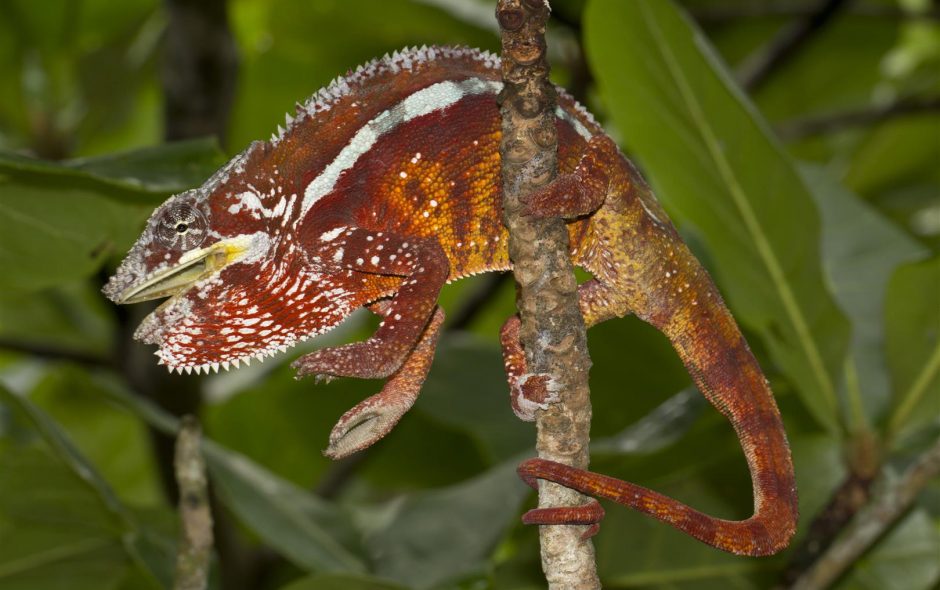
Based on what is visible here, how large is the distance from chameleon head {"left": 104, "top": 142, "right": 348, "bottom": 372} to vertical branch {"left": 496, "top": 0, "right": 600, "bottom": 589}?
325 mm

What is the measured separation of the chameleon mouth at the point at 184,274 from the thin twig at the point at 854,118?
9.36 feet

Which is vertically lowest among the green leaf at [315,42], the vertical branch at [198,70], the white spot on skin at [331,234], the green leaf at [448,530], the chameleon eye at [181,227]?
the green leaf at [448,530]

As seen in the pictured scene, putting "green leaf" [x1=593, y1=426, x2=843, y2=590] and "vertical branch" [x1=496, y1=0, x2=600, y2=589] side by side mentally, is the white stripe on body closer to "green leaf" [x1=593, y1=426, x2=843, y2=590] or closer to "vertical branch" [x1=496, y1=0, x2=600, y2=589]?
"vertical branch" [x1=496, y1=0, x2=600, y2=589]

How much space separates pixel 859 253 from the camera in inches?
132

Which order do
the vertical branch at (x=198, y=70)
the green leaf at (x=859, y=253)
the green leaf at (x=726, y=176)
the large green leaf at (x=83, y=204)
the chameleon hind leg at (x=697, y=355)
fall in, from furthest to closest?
the vertical branch at (x=198, y=70)
the green leaf at (x=859, y=253)
the green leaf at (x=726, y=176)
the large green leaf at (x=83, y=204)
the chameleon hind leg at (x=697, y=355)

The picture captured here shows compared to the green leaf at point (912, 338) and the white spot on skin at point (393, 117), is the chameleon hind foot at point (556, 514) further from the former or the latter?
the green leaf at point (912, 338)

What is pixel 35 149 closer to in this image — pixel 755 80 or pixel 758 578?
pixel 755 80

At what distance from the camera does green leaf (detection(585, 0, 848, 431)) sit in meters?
2.22

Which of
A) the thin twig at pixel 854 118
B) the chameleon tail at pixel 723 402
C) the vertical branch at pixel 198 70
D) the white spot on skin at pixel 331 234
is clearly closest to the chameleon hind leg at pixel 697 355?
the chameleon tail at pixel 723 402

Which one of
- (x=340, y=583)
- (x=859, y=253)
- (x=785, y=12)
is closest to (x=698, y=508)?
(x=859, y=253)

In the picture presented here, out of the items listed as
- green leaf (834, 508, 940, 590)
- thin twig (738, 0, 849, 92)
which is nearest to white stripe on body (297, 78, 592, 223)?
green leaf (834, 508, 940, 590)

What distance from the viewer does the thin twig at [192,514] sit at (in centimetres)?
207

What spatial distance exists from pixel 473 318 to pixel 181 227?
2710mm

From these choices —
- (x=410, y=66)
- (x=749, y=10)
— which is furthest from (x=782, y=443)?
(x=749, y=10)
